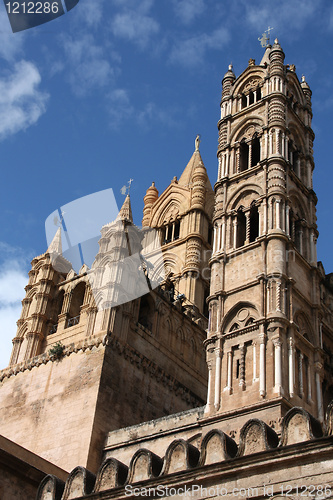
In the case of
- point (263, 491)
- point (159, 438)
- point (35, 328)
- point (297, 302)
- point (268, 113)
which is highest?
point (268, 113)

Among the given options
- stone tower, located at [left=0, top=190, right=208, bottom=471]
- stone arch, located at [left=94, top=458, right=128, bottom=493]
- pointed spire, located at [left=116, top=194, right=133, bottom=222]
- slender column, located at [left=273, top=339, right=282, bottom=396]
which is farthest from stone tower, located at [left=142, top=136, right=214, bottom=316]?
stone arch, located at [left=94, top=458, right=128, bottom=493]

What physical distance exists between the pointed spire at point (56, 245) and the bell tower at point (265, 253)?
12.0 m

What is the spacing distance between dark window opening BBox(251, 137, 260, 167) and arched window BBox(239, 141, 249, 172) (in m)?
0.27

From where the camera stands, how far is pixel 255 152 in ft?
99.3

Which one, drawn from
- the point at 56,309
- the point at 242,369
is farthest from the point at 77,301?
the point at 242,369

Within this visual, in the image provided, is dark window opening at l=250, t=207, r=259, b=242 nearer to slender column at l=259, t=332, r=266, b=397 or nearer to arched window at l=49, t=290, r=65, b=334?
slender column at l=259, t=332, r=266, b=397

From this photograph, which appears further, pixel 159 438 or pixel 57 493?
pixel 159 438

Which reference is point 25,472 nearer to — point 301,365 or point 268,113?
point 301,365

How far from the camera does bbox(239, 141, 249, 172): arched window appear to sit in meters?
29.7

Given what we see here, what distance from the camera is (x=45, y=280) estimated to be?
35.4 m

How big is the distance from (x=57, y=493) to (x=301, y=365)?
34.1ft

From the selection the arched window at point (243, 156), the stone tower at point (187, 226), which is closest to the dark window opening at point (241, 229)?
the arched window at point (243, 156)

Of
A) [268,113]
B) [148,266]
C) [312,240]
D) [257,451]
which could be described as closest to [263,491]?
[257,451]

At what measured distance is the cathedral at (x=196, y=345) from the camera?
1542cm
